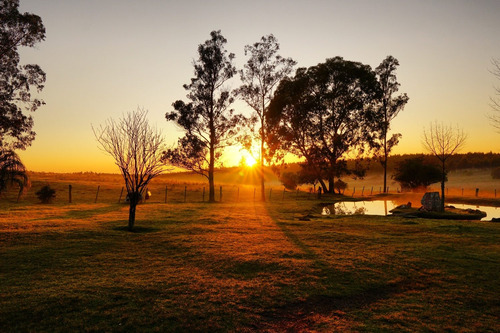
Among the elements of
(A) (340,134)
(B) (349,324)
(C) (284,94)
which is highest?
(C) (284,94)

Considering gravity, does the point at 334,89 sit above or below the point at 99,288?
above

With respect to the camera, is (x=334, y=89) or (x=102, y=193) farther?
(x=334, y=89)

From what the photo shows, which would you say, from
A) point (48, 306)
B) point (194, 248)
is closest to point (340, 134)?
point (194, 248)

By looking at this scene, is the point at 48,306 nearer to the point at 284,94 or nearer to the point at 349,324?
the point at 349,324

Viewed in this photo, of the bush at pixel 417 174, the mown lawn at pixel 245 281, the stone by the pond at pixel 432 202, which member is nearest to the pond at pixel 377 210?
the stone by the pond at pixel 432 202

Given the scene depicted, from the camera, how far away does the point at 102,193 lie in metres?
42.8

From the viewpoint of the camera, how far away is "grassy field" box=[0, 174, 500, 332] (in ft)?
22.5

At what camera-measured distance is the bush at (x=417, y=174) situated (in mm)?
52000

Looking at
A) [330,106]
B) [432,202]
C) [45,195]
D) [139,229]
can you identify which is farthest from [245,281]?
[330,106]

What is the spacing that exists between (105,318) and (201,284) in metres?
2.81

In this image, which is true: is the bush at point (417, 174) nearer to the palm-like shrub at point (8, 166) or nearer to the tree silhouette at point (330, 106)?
the tree silhouette at point (330, 106)

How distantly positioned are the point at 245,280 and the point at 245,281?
0.10 metres

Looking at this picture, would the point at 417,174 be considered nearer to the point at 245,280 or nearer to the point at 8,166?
the point at 245,280

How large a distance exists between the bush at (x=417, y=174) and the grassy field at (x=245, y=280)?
39315 millimetres
